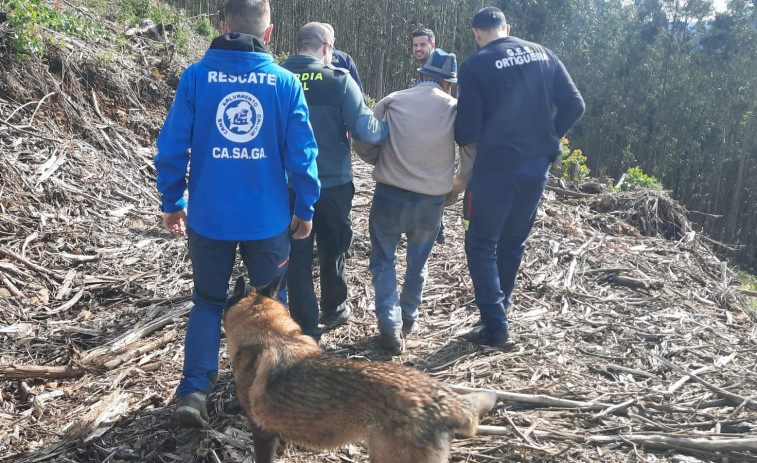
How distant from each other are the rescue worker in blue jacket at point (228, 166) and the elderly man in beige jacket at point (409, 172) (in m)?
1.15

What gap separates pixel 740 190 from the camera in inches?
1300

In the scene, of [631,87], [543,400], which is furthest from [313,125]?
[631,87]

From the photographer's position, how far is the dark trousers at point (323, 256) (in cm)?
432

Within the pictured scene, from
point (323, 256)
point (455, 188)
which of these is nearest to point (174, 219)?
point (323, 256)

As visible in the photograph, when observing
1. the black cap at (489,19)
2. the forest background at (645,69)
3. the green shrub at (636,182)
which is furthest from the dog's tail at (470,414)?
the forest background at (645,69)

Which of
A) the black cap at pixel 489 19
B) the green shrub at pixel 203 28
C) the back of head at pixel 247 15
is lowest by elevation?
the back of head at pixel 247 15

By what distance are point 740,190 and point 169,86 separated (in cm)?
3389

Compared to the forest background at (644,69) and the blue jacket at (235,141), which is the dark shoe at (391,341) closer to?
the blue jacket at (235,141)

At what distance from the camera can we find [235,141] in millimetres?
3225

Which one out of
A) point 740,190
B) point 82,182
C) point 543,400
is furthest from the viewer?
point 740,190

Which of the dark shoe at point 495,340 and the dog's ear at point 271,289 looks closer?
the dog's ear at point 271,289

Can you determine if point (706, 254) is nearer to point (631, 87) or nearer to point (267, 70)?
point (267, 70)

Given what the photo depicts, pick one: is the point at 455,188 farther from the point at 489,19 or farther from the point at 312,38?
the point at 312,38

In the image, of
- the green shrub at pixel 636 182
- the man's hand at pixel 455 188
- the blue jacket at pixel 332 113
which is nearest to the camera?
the blue jacket at pixel 332 113
